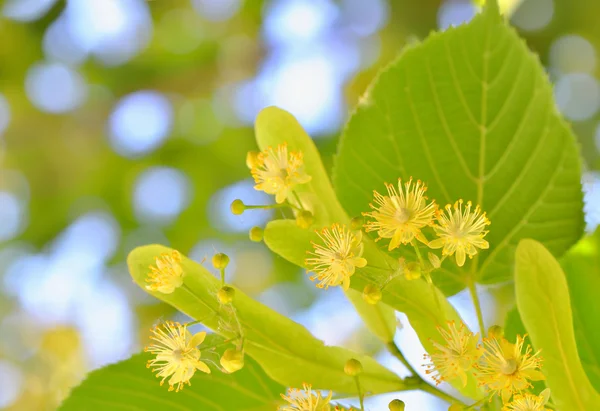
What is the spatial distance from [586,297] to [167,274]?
1.51ft

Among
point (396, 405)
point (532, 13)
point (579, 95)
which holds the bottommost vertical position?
point (396, 405)

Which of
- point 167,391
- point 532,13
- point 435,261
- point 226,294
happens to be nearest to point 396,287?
point 435,261

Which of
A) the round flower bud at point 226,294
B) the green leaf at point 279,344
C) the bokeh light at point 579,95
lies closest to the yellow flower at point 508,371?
the green leaf at point 279,344

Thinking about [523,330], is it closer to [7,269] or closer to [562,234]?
[562,234]

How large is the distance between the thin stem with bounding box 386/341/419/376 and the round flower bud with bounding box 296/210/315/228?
0.52 feet

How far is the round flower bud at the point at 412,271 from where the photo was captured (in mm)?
525

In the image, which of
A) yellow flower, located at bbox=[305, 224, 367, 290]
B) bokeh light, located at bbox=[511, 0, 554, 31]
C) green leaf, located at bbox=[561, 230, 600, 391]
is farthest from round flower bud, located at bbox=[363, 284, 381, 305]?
bokeh light, located at bbox=[511, 0, 554, 31]

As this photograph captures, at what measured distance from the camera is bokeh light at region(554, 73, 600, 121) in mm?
2273

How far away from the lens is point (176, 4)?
2627 millimetres

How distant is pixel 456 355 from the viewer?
0.51 meters

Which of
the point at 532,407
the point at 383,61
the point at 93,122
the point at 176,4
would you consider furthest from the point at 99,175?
the point at 532,407

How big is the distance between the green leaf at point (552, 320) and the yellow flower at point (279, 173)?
0.21 meters

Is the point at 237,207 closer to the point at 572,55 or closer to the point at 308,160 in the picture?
the point at 308,160

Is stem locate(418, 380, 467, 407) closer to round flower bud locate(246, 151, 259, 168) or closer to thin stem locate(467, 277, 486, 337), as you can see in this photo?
thin stem locate(467, 277, 486, 337)
